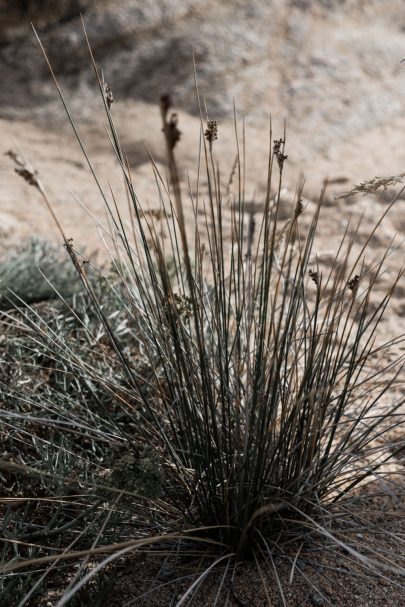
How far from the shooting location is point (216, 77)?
16.6 feet

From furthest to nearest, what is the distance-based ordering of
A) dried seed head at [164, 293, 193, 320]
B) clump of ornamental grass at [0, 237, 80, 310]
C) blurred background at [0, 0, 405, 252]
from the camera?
blurred background at [0, 0, 405, 252]
clump of ornamental grass at [0, 237, 80, 310]
dried seed head at [164, 293, 193, 320]

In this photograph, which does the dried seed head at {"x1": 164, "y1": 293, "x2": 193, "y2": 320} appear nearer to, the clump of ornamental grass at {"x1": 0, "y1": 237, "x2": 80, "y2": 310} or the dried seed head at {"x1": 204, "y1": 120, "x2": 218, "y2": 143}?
the dried seed head at {"x1": 204, "y1": 120, "x2": 218, "y2": 143}

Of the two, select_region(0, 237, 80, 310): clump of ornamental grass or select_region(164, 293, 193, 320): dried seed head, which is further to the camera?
select_region(0, 237, 80, 310): clump of ornamental grass

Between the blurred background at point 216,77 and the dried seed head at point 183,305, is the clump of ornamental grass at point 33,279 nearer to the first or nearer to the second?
the dried seed head at point 183,305

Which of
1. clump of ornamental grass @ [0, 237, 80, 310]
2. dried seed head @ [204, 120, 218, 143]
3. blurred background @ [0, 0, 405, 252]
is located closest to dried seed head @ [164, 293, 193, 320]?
dried seed head @ [204, 120, 218, 143]

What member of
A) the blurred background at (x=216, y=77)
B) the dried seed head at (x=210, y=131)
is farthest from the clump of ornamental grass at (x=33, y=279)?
the blurred background at (x=216, y=77)

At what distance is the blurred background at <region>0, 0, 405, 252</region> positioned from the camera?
15.3 feet

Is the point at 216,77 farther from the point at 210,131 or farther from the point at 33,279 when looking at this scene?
the point at 210,131

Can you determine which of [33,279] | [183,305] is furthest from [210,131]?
[33,279]

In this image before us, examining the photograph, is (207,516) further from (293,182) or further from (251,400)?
(293,182)

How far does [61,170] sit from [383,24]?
2.54 metres

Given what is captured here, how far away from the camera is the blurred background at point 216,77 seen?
4.66 metres

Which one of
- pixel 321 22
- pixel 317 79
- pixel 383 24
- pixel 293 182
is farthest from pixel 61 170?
pixel 383 24

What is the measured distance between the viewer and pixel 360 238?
3.49m
